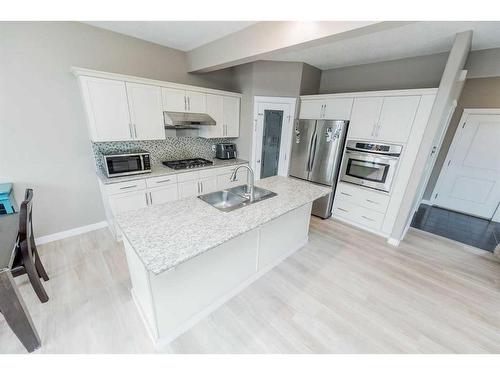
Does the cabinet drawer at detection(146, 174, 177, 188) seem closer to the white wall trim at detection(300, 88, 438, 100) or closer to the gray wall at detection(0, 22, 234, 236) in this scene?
the gray wall at detection(0, 22, 234, 236)

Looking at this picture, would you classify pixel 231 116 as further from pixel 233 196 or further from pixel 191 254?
pixel 191 254

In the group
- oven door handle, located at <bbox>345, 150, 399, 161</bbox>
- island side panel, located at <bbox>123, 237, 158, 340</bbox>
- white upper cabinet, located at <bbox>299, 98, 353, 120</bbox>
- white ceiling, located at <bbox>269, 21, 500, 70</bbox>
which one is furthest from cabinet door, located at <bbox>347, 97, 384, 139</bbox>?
island side panel, located at <bbox>123, 237, 158, 340</bbox>

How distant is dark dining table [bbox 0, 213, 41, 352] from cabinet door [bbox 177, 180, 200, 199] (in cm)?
173

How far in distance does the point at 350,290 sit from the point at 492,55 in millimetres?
3525

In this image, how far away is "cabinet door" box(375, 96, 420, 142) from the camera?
98.6 inches

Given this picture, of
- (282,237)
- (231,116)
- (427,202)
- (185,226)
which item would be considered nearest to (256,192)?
(282,237)

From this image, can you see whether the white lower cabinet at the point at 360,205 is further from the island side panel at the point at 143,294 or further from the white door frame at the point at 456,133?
the island side panel at the point at 143,294

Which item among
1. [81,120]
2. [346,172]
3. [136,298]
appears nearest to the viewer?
[136,298]

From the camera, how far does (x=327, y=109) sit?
324 centimetres

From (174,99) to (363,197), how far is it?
3247mm

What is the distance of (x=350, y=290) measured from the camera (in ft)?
6.63

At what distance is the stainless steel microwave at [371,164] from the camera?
2.74 m

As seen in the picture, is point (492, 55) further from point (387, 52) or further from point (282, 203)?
point (282, 203)
